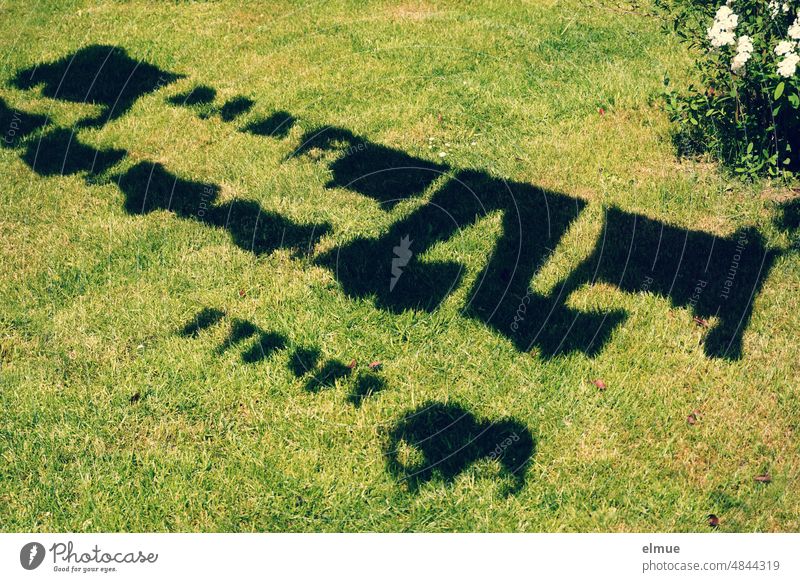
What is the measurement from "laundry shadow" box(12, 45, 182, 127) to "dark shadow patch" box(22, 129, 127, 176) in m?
0.43

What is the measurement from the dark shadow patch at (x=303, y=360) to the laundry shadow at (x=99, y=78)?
3.86 metres

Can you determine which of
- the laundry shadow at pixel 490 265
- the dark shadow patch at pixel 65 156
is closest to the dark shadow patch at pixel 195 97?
the dark shadow patch at pixel 65 156

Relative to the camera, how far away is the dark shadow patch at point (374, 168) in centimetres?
601

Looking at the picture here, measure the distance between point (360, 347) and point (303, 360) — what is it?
1.25 ft

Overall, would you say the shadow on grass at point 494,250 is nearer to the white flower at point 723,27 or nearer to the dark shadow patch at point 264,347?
the dark shadow patch at point 264,347

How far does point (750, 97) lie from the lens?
584 centimetres

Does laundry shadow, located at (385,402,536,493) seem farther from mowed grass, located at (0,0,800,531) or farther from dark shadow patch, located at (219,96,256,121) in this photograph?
dark shadow patch, located at (219,96,256,121)

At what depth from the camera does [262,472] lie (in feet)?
13.4

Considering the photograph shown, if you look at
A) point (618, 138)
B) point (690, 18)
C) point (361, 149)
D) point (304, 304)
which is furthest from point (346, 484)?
point (690, 18)

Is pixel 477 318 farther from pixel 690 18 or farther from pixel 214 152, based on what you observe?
pixel 690 18

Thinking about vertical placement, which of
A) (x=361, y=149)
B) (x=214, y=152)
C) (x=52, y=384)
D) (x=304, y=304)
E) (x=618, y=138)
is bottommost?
(x=52, y=384)

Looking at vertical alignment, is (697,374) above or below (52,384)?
above

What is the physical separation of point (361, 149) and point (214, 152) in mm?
1349
